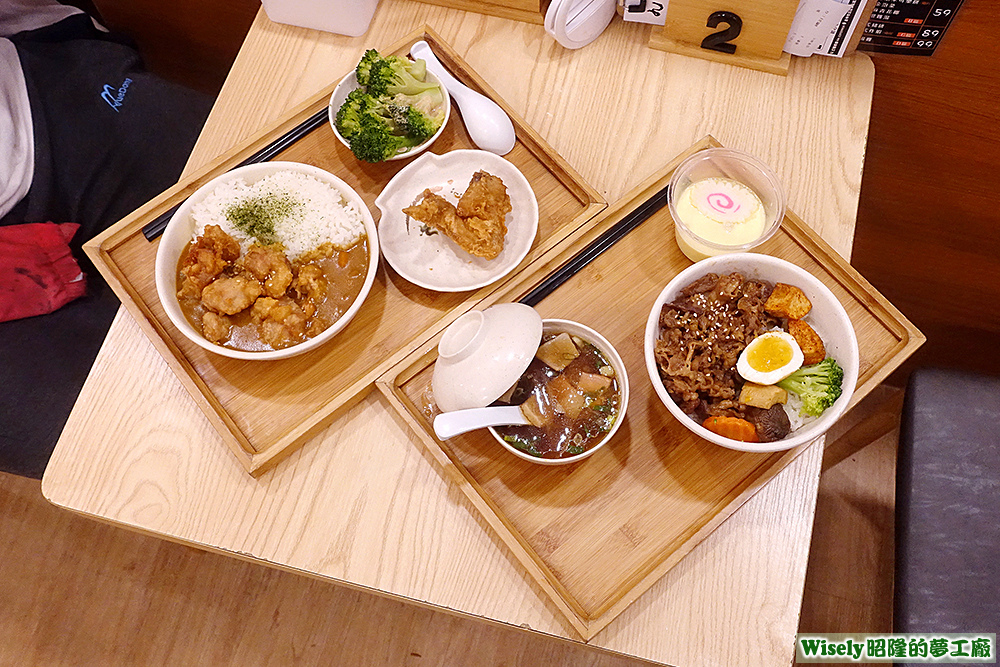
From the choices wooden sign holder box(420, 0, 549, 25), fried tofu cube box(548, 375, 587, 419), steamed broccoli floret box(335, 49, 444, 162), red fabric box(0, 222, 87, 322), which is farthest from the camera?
red fabric box(0, 222, 87, 322)

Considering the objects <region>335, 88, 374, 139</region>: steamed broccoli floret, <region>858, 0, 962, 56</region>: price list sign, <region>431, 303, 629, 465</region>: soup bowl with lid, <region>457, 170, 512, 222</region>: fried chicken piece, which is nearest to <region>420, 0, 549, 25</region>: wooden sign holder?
<region>335, 88, 374, 139</region>: steamed broccoli floret

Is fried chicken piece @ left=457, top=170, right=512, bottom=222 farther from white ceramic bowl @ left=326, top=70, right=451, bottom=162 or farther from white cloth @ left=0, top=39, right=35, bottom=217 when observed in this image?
white cloth @ left=0, top=39, right=35, bottom=217

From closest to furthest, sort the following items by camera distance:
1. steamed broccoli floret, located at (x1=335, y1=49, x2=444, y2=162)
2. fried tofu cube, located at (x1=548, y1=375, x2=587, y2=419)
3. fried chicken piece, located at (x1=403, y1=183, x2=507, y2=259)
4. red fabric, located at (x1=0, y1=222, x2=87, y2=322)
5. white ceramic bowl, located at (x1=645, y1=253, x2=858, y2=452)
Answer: white ceramic bowl, located at (x1=645, y1=253, x2=858, y2=452)
fried tofu cube, located at (x1=548, y1=375, x2=587, y2=419)
fried chicken piece, located at (x1=403, y1=183, x2=507, y2=259)
steamed broccoli floret, located at (x1=335, y1=49, x2=444, y2=162)
red fabric, located at (x1=0, y1=222, x2=87, y2=322)

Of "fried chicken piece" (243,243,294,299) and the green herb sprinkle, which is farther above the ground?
the green herb sprinkle

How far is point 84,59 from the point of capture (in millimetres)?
2172

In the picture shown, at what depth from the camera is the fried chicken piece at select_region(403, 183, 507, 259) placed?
1.53 meters

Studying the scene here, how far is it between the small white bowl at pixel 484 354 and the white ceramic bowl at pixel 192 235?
275mm

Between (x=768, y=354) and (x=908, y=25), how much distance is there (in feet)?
2.98

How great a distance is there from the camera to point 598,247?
5.28 ft

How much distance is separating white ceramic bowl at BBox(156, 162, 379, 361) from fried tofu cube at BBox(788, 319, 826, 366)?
0.89 m

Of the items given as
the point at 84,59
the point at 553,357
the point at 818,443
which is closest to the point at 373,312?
the point at 553,357

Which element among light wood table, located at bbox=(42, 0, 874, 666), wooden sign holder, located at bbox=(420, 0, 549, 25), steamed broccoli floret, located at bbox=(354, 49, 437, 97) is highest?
wooden sign holder, located at bbox=(420, 0, 549, 25)

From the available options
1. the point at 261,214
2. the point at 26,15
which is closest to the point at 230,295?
the point at 261,214

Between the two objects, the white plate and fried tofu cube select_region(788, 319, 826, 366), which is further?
the white plate
